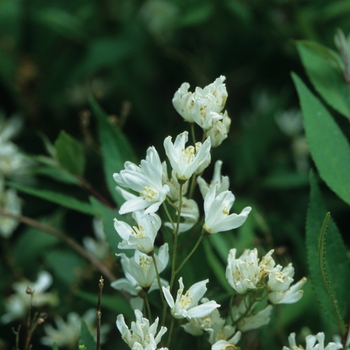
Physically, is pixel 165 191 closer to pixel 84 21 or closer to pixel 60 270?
pixel 60 270

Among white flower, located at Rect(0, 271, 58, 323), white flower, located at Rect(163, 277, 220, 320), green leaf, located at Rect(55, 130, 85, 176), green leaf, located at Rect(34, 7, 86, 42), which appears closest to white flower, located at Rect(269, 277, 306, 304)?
white flower, located at Rect(163, 277, 220, 320)

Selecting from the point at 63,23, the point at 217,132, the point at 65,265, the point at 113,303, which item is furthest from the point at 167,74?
the point at 217,132

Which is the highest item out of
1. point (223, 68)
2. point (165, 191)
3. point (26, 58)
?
point (26, 58)

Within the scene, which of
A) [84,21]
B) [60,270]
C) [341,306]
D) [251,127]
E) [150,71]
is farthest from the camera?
[150,71]

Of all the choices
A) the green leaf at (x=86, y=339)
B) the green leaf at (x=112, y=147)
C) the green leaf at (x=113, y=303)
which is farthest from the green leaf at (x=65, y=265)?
the green leaf at (x=86, y=339)

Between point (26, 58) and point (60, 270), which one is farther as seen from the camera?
point (26, 58)

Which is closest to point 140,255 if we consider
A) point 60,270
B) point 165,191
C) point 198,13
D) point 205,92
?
point 165,191

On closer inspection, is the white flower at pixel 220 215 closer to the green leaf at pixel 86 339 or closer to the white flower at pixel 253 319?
the white flower at pixel 253 319

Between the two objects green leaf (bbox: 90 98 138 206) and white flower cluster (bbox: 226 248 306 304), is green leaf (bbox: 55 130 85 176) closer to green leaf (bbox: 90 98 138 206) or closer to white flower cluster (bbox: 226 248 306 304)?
green leaf (bbox: 90 98 138 206)

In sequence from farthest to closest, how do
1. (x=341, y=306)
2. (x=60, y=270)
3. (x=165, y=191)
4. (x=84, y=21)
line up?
(x=84, y=21) < (x=60, y=270) < (x=341, y=306) < (x=165, y=191)

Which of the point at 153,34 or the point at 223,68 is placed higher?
the point at 153,34
